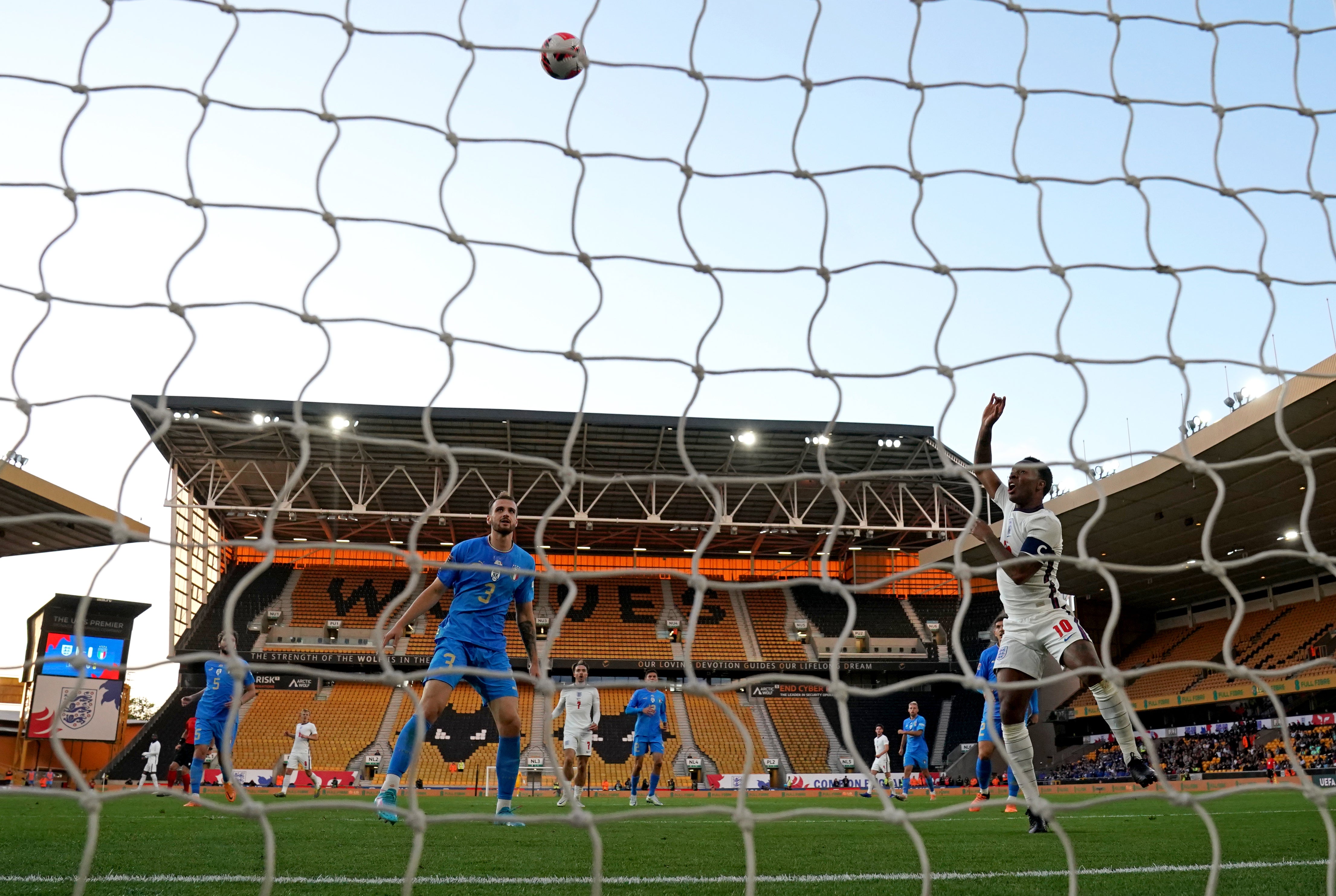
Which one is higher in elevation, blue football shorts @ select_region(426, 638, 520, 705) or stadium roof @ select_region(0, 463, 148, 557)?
stadium roof @ select_region(0, 463, 148, 557)

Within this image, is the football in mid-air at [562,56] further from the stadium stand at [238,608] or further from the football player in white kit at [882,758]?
the stadium stand at [238,608]

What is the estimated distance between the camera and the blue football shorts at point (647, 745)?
520 inches

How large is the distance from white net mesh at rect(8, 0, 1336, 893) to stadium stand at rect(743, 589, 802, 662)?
31.4 metres

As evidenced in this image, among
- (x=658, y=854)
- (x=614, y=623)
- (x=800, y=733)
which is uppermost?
(x=614, y=623)

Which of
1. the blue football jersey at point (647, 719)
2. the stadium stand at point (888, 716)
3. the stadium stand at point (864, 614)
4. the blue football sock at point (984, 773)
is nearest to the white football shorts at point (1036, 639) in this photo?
the blue football sock at point (984, 773)

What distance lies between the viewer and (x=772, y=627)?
3691cm

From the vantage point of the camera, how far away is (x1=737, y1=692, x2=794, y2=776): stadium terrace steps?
99.6 feet

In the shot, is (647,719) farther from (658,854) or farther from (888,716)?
(888,716)

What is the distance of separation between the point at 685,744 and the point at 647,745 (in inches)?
720

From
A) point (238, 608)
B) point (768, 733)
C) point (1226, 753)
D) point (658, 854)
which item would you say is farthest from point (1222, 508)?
point (238, 608)

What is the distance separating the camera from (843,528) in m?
28.3

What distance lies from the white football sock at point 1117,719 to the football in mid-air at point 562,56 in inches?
164

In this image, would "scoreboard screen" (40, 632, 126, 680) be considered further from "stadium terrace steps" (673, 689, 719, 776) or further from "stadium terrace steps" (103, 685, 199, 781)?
"stadium terrace steps" (673, 689, 719, 776)

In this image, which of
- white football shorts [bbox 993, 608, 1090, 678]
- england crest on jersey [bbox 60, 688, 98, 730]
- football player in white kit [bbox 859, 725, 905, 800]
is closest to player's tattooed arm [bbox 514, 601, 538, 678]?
white football shorts [bbox 993, 608, 1090, 678]
